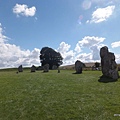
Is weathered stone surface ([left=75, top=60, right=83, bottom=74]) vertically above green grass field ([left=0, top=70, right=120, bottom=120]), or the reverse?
weathered stone surface ([left=75, top=60, right=83, bottom=74])

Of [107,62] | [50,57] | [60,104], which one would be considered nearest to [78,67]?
[107,62]

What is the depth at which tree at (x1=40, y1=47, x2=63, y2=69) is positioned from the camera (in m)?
112

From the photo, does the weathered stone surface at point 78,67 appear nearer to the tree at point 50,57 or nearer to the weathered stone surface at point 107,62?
the weathered stone surface at point 107,62

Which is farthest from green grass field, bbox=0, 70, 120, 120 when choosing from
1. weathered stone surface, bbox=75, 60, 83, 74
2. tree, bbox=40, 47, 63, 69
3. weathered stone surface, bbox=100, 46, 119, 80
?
tree, bbox=40, 47, 63, 69

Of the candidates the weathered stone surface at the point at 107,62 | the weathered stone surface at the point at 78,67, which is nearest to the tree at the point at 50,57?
the weathered stone surface at the point at 78,67

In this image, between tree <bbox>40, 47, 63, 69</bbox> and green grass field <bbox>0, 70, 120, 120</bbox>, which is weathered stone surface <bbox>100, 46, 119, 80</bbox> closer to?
green grass field <bbox>0, 70, 120, 120</bbox>

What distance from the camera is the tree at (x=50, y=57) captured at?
369 feet

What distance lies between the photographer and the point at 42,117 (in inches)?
599

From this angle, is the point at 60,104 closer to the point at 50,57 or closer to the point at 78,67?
the point at 78,67

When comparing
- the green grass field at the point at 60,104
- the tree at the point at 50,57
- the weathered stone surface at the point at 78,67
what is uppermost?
the tree at the point at 50,57

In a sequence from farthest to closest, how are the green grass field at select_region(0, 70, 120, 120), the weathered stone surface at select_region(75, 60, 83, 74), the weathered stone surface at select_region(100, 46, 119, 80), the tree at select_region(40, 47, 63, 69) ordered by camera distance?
the tree at select_region(40, 47, 63, 69), the weathered stone surface at select_region(75, 60, 83, 74), the weathered stone surface at select_region(100, 46, 119, 80), the green grass field at select_region(0, 70, 120, 120)

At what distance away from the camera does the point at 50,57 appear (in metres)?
113

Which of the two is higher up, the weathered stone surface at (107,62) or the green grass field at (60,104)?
the weathered stone surface at (107,62)

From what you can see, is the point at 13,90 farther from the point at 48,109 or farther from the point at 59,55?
the point at 59,55
